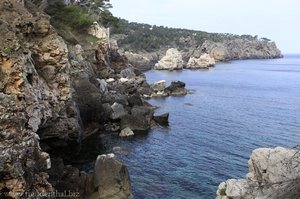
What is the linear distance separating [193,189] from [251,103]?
132ft

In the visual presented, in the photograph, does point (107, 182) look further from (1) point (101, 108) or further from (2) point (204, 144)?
(1) point (101, 108)

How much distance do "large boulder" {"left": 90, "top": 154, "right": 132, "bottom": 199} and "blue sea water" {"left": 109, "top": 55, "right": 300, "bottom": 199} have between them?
2.20 metres

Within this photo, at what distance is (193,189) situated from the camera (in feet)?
88.1

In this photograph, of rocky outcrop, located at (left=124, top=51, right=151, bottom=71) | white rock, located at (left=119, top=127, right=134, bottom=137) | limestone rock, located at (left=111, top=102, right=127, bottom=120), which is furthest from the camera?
rocky outcrop, located at (left=124, top=51, right=151, bottom=71)

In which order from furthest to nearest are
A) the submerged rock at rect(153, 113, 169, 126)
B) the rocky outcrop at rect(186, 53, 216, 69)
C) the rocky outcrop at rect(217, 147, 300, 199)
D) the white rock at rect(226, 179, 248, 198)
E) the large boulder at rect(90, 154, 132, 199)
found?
the rocky outcrop at rect(186, 53, 216, 69), the submerged rock at rect(153, 113, 169, 126), the large boulder at rect(90, 154, 132, 199), the white rock at rect(226, 179, 248, 198), the rocky outcrop at rect(217, 147, 300, 199)

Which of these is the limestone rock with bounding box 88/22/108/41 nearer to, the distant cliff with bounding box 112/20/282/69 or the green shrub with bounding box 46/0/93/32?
the green shrub with bounding box 46/0/93/32

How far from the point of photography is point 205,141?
3938cm

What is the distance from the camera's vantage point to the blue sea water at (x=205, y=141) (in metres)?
28.1

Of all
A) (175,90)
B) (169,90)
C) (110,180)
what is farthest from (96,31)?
(110,180)

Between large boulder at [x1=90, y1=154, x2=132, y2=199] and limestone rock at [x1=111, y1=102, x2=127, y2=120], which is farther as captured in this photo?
limestone rock at [x1=111, y1=102, x2=127, y2=120]

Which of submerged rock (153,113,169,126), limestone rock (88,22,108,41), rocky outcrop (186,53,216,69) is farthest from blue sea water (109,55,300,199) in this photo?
rocky outcrop (186,53,216,69)

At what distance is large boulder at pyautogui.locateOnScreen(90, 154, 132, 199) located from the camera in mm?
22828

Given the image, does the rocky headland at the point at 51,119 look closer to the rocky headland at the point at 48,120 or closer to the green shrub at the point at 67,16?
the rocky headland at the point at 48,120

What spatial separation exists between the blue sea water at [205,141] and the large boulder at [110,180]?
220 cm
